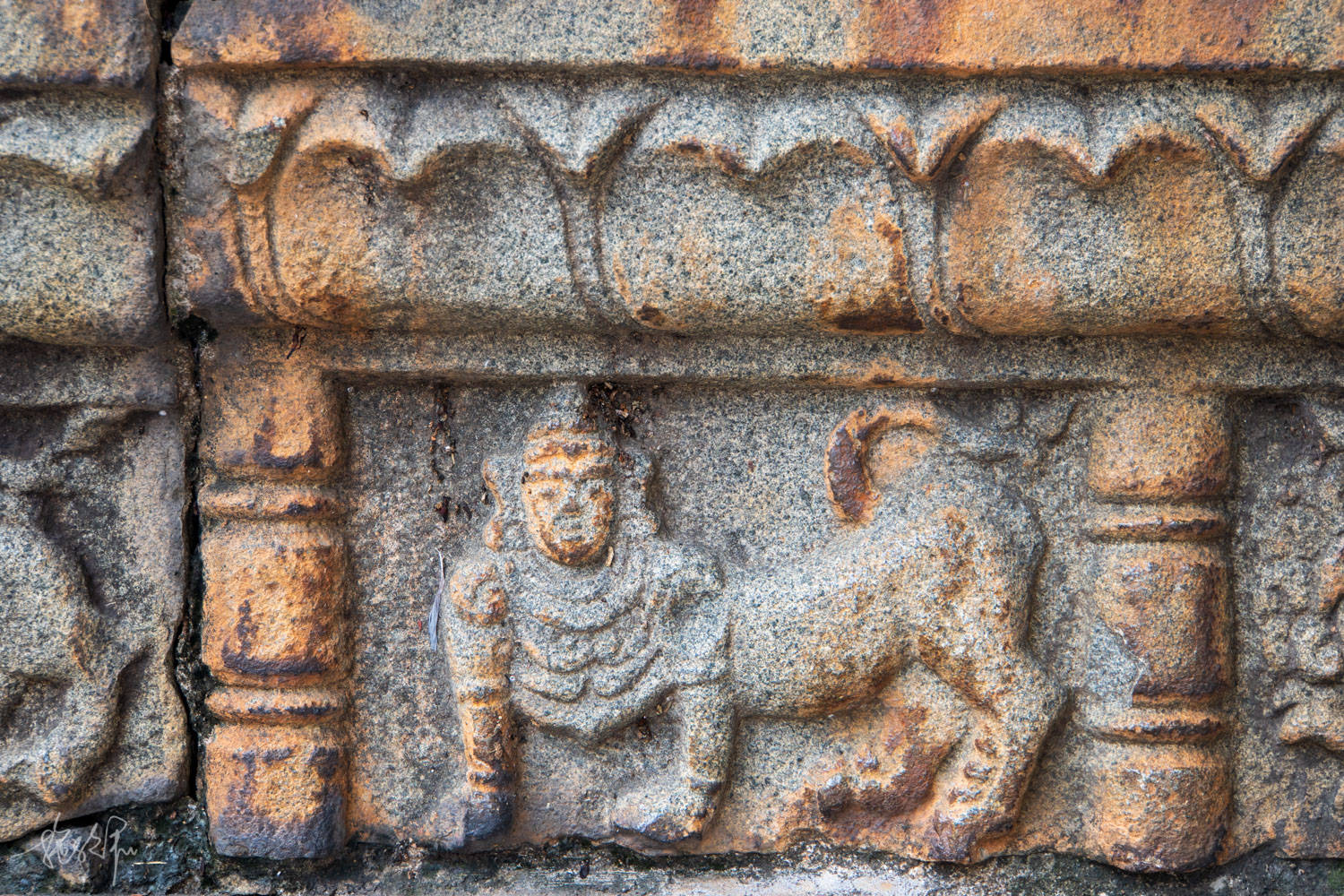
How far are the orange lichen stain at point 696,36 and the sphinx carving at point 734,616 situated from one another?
57 cm

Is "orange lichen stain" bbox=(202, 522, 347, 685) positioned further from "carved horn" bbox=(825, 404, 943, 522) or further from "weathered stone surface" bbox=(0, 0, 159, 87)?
"carved horn" bbox=(825, 404, 943, 522)

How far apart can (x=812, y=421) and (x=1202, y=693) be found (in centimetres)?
78

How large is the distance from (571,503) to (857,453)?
486 mm

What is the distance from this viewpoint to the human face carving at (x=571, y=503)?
6.08 ft

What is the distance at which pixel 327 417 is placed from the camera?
188cm

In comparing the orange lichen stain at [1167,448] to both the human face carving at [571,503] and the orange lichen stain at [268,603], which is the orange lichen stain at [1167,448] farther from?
the orange lichen stain at [268,603]

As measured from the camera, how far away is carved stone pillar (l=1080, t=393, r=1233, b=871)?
1800mm

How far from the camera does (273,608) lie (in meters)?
1.88

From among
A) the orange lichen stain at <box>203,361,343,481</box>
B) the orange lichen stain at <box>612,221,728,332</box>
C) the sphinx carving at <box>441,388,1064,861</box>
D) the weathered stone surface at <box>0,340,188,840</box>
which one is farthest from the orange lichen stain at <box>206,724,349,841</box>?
the orange lichen stain at <box>612,221,728,332</box>

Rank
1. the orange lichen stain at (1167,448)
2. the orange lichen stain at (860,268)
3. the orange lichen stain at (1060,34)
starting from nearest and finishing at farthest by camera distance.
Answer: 1. the orange lichen stain at (1060,34)
2. the orange lichen stain at (860,268)
3. the orange lichen stain at (1167,448)

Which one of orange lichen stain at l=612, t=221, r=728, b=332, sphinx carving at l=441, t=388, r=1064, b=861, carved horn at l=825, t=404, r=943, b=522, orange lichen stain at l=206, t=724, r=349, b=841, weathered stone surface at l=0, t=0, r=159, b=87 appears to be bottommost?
orange lichen stain at l=206, t=724, r=349, b=841

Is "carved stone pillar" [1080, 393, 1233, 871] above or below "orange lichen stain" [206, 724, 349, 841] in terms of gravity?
above

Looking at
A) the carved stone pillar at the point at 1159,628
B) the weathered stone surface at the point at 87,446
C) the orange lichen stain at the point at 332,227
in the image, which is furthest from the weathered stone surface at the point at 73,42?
the carved stone pillar at the point at 1159,628

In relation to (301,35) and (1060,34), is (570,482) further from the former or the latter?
(1060,34)
